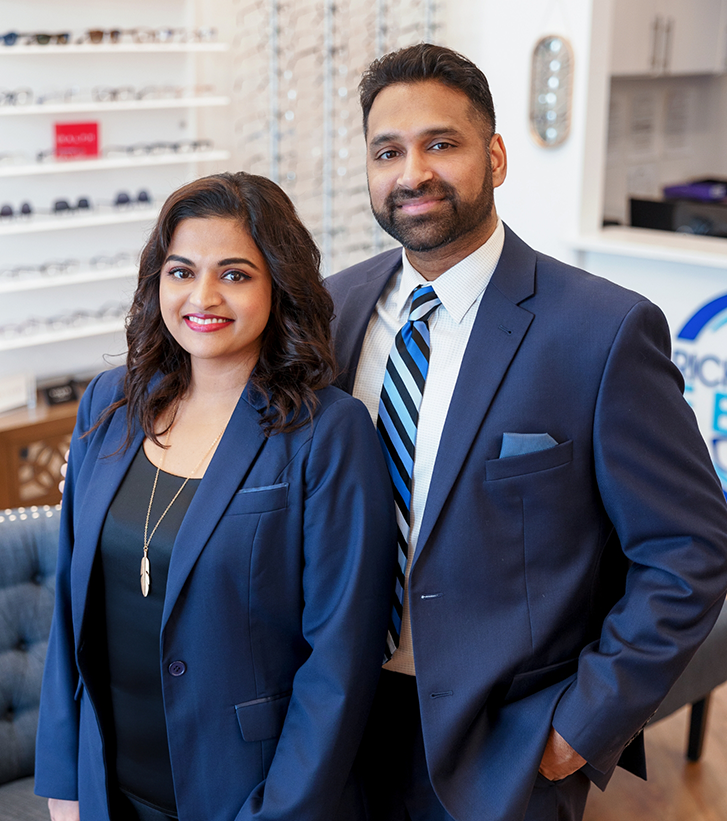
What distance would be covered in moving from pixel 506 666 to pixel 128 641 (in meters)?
0.62

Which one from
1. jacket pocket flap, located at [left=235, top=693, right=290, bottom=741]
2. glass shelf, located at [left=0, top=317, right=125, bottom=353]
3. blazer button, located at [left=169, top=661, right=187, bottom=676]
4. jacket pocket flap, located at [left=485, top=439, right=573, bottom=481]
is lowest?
jacket pocket flap, located at [left=235, top=693, right=290, bottom=741]

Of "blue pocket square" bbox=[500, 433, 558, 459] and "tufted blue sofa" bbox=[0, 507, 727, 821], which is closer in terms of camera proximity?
"blue pocket square" bbox=[500, 433, 558, 459]

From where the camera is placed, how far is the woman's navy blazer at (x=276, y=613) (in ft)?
4.71

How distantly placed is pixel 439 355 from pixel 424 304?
0.09 metres

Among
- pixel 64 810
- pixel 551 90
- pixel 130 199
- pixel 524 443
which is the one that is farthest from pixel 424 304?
pixel 551 90

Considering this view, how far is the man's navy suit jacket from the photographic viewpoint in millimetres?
1438

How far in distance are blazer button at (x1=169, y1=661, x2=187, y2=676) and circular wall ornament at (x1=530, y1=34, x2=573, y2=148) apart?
361 centimetres

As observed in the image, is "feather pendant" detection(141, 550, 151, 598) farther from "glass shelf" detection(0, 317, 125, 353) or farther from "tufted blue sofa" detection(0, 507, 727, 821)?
"glass shelf" detection(0, 317, 125, 353)

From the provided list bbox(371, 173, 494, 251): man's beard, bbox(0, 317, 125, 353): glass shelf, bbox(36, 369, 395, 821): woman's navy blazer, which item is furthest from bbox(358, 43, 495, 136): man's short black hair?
bbox(0, 317, 125, 353): glass shelf

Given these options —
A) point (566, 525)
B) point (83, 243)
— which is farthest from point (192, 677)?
point (83, 243)

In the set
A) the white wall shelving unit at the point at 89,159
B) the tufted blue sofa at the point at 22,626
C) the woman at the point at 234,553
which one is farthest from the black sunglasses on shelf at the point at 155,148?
the woman at the point at 234,553

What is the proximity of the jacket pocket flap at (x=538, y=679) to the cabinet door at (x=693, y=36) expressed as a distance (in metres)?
5.42

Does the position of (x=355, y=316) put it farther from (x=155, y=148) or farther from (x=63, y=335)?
(x=155, y=148)

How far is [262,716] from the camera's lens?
4.92ft
